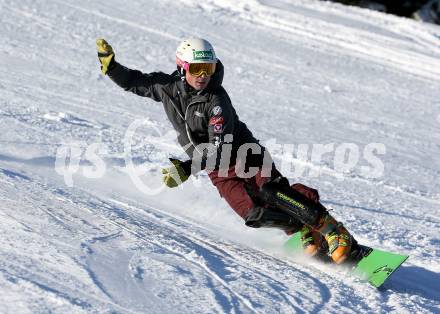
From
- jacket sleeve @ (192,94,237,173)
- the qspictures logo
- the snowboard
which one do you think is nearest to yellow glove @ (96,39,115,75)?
the qspictures logo

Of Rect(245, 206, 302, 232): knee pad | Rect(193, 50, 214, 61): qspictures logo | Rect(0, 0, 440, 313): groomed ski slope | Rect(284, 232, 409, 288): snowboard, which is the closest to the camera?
Rect(0, 0, 440, 313): groomed ski slope

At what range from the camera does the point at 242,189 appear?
17.7 ft

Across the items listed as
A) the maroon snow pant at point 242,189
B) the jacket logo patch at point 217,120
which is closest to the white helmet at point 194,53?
the jacket logo patch at point 217,120

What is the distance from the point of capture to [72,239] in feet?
14.8

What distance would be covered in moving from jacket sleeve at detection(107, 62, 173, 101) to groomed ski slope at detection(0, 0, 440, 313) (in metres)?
0.98

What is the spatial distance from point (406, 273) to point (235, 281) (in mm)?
1729

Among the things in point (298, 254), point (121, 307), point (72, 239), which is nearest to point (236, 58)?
point (298, 254)

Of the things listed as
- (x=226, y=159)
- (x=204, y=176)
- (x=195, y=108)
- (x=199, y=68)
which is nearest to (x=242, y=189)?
(x=226, y=159)

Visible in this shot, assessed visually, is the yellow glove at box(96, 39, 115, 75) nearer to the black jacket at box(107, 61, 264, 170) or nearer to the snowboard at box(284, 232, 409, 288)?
the black jacket at box(107, 61, 264, 170)

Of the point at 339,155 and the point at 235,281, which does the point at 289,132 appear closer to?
the point at 339,155

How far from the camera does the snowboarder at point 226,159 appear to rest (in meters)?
5.19

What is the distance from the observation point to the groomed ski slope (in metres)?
4.16

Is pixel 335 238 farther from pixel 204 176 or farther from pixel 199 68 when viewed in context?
pixel 204 176

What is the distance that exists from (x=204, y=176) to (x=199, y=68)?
2431 millimetres
